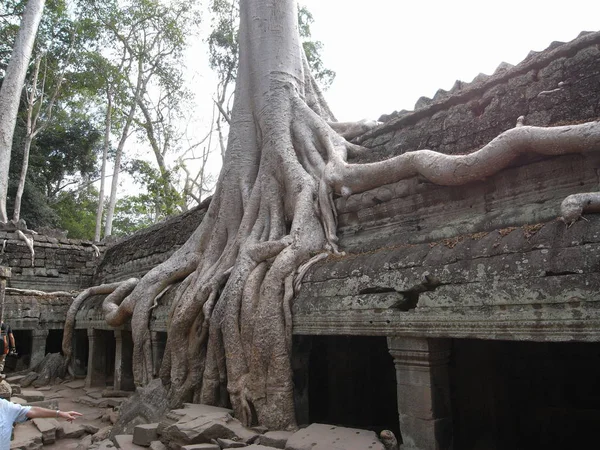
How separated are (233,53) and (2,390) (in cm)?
1407

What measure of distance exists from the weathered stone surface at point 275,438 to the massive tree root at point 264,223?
0.15m

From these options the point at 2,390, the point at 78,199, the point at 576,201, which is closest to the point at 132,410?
the point at 2,390

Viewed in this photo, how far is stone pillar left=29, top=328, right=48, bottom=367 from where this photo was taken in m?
9.01

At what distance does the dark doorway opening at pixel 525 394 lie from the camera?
4234 mm

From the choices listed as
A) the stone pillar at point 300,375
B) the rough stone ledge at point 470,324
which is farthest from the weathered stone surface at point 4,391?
the rough stone ledge at point 470,324

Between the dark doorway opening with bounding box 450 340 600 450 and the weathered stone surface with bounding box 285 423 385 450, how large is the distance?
1203 millimetres

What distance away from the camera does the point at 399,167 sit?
174 inches

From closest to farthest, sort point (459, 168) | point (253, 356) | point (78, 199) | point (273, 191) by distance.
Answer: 1. point (459, 168)
2. point (253, 356)
3. point (273, 191)
4. point (78, 199)

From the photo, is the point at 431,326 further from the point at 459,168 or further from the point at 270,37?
the point at 270,37

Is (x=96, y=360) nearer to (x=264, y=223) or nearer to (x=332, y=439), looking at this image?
(x=264, y=223)

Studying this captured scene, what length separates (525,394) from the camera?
4605mm

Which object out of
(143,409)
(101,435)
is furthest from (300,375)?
(101,435)

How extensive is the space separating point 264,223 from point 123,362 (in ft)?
10.5

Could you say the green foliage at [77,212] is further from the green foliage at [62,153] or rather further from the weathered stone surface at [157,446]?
the weathered stone surface at [157,446]
